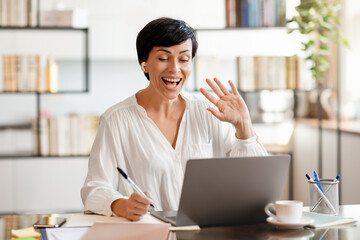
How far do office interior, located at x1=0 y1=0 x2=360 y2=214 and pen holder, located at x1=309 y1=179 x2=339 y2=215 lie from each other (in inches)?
85.1

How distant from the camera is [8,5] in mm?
4039

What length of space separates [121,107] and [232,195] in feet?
2.58

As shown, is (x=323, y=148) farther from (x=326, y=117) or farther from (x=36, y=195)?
(x=36, y=195)

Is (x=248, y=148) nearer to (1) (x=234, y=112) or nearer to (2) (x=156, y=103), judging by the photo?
(1) (x=234, y=112)

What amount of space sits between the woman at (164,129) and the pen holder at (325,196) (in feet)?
1.06

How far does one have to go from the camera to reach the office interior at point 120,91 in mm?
4121

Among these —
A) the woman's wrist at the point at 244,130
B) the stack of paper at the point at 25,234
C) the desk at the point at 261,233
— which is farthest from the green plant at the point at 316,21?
the stack of paper at the point at 25,234

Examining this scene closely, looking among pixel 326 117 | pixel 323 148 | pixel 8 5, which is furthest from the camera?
pixel 326 117

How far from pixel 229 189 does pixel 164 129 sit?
0.71 metres

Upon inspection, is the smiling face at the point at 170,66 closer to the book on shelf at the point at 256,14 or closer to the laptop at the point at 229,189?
the laptop at the point at 229,189

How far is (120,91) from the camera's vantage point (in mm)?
4613

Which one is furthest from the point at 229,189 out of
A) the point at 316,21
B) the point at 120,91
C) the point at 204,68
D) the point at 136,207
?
the point at 120,91

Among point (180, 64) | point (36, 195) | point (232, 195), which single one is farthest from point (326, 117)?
point (232, 195)

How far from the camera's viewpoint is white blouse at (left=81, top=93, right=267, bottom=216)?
2.09 meters
